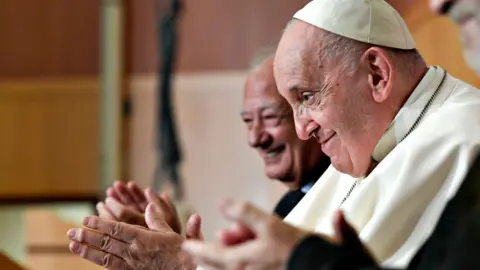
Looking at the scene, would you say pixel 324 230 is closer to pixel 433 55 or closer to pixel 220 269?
pixel 220 269

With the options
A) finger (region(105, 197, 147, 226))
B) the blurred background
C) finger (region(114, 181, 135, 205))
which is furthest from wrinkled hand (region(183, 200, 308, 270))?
the blurred background

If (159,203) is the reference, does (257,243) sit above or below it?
above

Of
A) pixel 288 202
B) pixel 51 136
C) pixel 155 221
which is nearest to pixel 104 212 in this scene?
pixel 155 221

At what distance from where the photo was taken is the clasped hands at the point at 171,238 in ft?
2.64

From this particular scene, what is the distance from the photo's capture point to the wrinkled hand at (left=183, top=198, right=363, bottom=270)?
2.63ft

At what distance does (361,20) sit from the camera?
3.95ft

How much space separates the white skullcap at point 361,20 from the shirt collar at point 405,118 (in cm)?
7

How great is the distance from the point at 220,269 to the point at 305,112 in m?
0.45

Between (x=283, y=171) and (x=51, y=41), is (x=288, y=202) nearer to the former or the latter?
(x=283, y=171)

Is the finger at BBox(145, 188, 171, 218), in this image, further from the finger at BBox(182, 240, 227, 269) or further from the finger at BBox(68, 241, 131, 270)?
the finger at BBox(182, 240, 227, 269)

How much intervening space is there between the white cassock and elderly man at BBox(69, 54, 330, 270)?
26cm

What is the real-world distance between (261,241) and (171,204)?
747mm

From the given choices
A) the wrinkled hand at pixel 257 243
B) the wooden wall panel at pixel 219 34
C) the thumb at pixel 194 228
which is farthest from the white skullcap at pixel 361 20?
the wooden wall panel at pixel 219 34

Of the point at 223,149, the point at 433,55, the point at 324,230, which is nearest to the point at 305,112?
the point at 324,230
